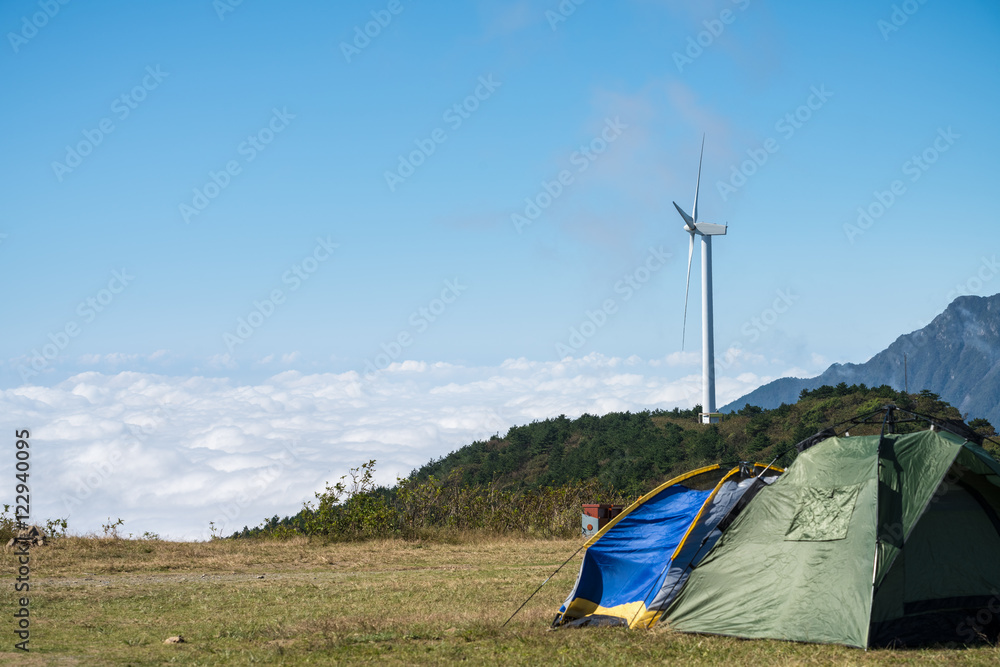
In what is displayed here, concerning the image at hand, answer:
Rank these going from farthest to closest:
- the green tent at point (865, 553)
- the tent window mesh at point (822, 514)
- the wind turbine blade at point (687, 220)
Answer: the wind turbine blade at point (687, 220) < the tent window mesh at point (822, 514) < the green tent at point (865, 553)

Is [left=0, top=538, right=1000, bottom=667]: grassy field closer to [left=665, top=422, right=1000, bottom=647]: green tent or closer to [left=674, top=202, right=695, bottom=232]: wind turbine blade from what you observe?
[left=665, top=422, right=1000, bottom=647]: green tent

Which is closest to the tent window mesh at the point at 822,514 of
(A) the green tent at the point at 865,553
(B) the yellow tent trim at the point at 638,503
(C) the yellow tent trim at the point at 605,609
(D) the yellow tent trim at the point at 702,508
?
(A) the green tent at the point at 865,553

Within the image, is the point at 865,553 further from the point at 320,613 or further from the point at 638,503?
the point at 320,613

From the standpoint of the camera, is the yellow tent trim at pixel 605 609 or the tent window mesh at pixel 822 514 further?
the yellow tent trim at pixel 605 609

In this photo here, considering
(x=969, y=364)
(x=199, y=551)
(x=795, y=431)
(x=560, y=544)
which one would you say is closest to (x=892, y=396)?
(x=795, y=431)

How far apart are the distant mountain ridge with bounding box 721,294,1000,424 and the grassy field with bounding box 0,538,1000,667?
151713 mm

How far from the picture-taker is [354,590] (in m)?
14.4

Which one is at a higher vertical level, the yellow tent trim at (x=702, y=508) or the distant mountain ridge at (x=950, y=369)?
the distant mountain ridge at (x=950, y=369)

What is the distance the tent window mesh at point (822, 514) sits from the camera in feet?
31.1

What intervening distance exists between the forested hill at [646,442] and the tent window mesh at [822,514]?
28419 mm

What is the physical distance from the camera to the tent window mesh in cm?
947

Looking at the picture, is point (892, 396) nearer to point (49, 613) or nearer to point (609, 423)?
point (609, 423)

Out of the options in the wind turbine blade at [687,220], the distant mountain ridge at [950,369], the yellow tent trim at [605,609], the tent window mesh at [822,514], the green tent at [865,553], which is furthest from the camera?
the distant mountain ridge at [950,369]

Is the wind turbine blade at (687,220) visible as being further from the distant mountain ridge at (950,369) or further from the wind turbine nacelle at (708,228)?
the distant mountain ridge at (950,369)
